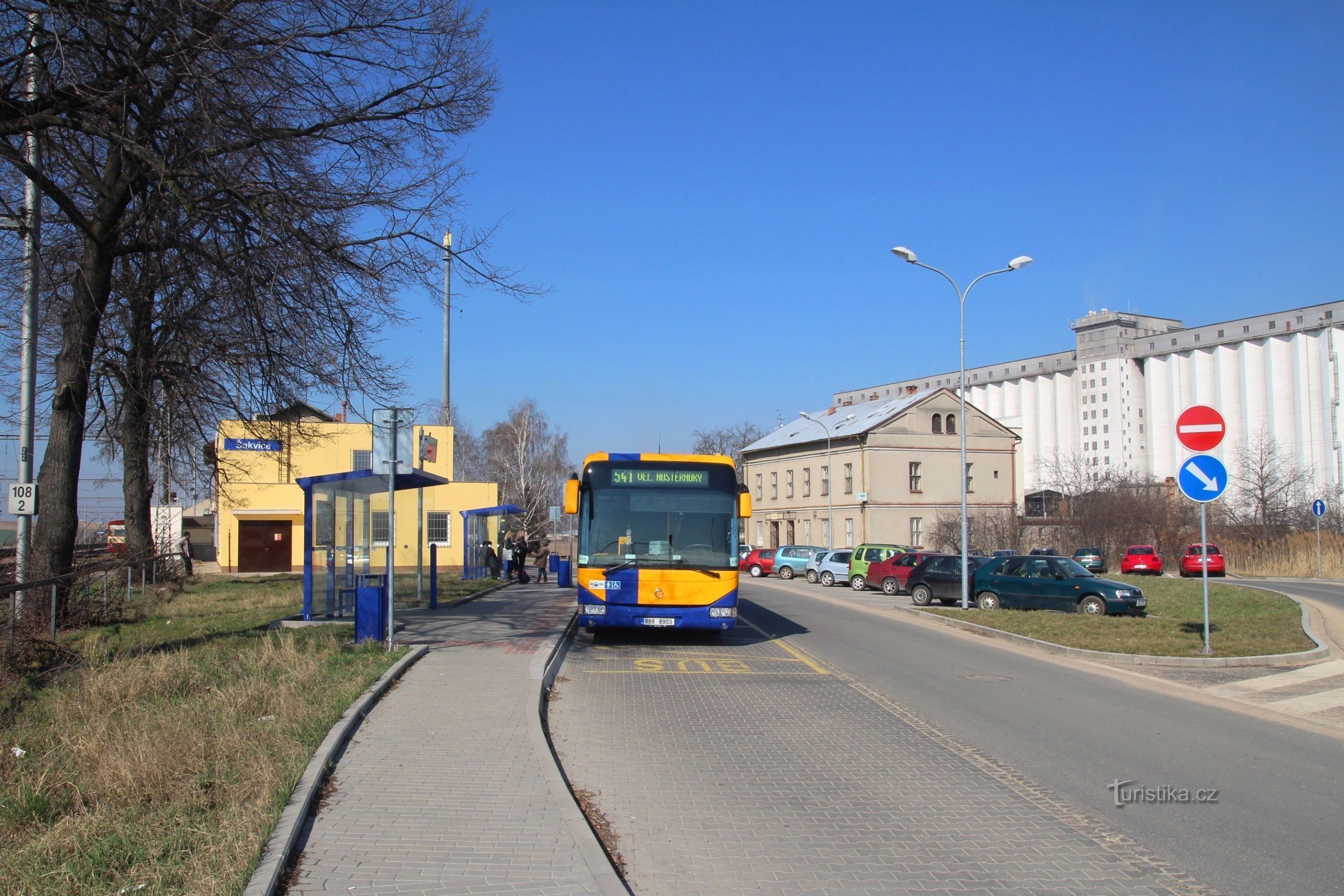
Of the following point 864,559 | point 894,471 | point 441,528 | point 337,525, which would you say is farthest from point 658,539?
point 894,471

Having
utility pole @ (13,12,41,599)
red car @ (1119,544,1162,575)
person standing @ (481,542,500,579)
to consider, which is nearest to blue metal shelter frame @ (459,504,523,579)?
person standing @ (481,542,500,579)

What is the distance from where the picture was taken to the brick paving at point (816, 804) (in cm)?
541

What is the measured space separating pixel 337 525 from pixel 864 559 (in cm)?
2418

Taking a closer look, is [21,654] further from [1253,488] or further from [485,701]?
[1253,488]

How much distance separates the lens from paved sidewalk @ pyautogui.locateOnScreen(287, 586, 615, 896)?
16.5 feet

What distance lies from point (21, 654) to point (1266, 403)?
4128 inches

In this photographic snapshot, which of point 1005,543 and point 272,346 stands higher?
point 272,346

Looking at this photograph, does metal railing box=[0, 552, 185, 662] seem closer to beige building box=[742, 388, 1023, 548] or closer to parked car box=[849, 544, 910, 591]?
parked car box=[849, 544, 910, 591]

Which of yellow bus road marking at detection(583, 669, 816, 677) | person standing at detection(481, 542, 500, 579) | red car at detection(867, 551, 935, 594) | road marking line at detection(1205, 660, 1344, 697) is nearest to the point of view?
road marking line at detection(1205, 660, 1344, 697)

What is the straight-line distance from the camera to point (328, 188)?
465 inches

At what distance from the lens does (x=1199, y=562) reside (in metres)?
40.9

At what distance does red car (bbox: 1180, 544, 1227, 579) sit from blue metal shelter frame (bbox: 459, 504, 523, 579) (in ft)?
91.6

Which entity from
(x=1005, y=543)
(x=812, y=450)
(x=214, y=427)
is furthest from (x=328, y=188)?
(x=812, y=450)

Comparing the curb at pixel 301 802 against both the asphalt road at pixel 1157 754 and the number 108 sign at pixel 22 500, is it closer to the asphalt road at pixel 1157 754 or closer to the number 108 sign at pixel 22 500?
the asphalt road at pixel 1157 754
